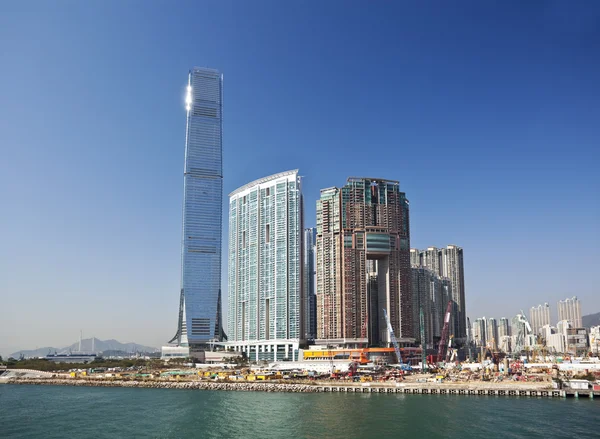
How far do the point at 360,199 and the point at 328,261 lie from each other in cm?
2048

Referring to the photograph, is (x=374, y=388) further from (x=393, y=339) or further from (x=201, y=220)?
(x=201, y=220)

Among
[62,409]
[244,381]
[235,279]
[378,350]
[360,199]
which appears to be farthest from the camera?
[235,279]

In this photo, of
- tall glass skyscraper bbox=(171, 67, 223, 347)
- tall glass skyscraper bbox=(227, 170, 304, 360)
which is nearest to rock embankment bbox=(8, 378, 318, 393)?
tall glass skyscraper bbox=(227, 170, 304, 360)

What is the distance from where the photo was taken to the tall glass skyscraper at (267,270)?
164125mm

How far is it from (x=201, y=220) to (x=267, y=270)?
33.6 m

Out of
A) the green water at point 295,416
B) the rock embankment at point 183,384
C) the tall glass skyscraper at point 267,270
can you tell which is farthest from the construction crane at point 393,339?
the green water at point 295,416

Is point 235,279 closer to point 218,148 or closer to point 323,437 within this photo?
point 218,148

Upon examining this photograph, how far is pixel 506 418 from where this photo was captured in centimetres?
7262

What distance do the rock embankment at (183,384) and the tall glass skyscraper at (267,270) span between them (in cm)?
4531

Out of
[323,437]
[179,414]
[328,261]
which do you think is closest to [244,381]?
[179,414]

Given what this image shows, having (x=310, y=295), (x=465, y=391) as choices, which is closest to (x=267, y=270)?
(x=310, y=295)

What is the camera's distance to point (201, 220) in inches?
7470

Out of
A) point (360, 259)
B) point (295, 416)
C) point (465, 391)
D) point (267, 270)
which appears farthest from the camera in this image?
point (267, 270)

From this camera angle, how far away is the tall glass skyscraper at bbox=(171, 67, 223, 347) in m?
184
